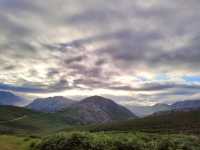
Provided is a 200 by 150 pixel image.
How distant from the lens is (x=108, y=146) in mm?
29188

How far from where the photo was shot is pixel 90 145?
28766 millimetres

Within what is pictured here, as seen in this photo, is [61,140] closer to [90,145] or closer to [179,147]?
[90,145]

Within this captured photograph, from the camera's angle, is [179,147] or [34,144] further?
[34,144]

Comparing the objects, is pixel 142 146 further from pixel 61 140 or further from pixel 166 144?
pixel 61 140

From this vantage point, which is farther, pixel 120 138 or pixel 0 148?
pixel 120 138

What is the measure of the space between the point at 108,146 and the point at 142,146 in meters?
3.65

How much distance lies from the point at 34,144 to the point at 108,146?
845cm

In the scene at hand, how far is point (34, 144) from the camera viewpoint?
3191cm

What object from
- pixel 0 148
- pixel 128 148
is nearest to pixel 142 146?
pixel 128 148

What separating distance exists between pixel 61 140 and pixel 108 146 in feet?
15.8

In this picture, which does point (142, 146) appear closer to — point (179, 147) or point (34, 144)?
point (179, 147)

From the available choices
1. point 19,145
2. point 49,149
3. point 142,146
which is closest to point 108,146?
point 142,146

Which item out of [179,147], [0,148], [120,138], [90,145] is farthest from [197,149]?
[0,148]

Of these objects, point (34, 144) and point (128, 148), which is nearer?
point (128, 148)
